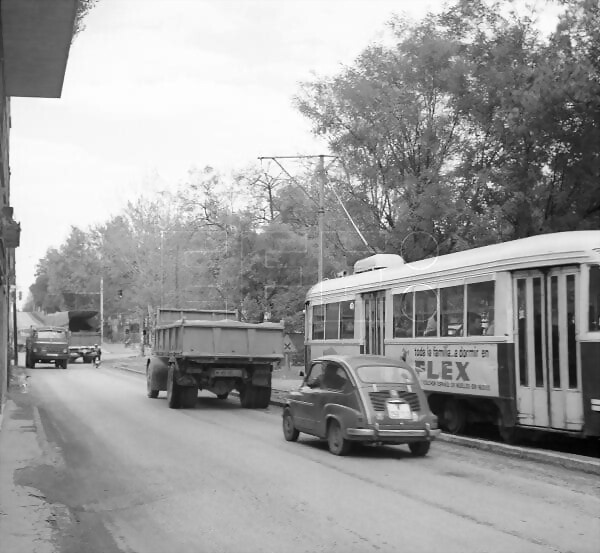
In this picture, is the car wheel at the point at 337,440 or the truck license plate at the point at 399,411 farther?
the car wheel at the point at 337,440

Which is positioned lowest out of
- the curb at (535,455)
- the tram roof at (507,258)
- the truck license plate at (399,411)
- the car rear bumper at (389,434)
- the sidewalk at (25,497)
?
the sidewalk at (25,497)

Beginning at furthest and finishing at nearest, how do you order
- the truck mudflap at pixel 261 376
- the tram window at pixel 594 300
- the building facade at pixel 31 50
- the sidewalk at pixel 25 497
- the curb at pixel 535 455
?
the truck mudflap at pixel 261 376
the tram window at pixel 594 300
the building facade at pixel 31 50
the curb at pixel 535 455
the sidewalk at pixel 25 497

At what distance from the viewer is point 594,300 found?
38.0 ft

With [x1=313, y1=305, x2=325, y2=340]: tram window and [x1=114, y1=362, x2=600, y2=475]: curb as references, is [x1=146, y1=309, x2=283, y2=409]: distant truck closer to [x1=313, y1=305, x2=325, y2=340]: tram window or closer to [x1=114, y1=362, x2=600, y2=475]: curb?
[x1=313, y1=305, x2=325, y2=340]: tram window

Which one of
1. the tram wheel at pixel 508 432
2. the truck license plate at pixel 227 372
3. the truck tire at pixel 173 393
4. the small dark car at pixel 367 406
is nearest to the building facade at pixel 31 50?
the truck tire at pixel 173 393

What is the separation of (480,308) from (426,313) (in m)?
1.98

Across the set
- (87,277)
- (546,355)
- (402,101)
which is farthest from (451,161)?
(87,277)

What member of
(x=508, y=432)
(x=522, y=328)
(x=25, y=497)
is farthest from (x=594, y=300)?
(x=25, y=497)

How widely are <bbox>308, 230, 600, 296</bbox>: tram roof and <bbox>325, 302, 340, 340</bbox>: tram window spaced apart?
2.08m

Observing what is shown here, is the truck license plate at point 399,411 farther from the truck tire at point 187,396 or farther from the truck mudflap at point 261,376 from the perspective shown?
the truck tire at point 187,396

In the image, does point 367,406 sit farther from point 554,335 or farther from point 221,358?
point 221,358

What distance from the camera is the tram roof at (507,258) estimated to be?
11.9 meters

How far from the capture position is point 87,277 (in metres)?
100

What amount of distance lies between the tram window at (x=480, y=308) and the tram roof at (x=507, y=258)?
24 centimetres
